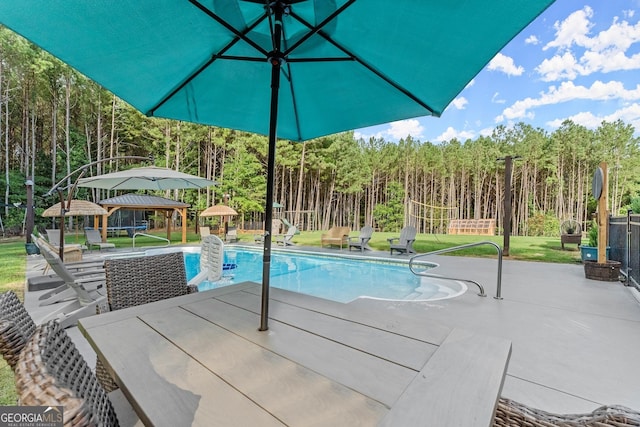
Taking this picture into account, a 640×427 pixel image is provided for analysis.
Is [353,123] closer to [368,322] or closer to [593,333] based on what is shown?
[368,322]

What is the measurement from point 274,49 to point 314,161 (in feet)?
55.6

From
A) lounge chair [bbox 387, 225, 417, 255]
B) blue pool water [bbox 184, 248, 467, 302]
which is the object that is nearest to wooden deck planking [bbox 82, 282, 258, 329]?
blue pool water [bbox 184, 248, 467, 302]

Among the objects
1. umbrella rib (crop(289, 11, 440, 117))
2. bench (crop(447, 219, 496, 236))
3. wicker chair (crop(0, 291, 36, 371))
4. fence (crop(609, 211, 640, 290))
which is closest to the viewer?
wicker chair (crop(0, 291, 36, 371))

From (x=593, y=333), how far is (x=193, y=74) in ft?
13.8

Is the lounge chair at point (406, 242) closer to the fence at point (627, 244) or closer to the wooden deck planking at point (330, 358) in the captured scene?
the fence at point (627, 244)

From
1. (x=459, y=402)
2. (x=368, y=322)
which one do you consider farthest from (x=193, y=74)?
(x=459, y=402)

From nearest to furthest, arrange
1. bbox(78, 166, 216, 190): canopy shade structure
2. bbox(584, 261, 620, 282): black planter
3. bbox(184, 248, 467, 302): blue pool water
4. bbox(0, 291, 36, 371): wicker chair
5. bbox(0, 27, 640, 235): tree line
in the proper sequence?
1. bbox(0, 291, 36, 371): wicker chair
2. bbox(584, 261, 620, 282): black planter
3. bbox(184, 248, 467, 302): blue pool water
4. bbox(78, 166, 216, 190): canopy shade structure
5. bbox(0, 27, 640, 235): tree line

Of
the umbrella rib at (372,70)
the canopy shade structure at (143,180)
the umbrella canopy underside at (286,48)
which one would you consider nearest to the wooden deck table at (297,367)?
the umbrella canopy underside at (286,48)

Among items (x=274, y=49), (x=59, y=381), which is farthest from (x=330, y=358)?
(x=274, y=49)

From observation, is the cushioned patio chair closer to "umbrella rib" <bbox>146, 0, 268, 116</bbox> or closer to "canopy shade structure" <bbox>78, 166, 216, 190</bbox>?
"umbrella rib" <bbox>146, 0, 268, 116</bbox>

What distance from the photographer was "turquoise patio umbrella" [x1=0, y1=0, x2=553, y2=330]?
1432 millimetres

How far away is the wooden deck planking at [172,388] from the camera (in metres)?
0.72

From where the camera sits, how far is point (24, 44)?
12.5m

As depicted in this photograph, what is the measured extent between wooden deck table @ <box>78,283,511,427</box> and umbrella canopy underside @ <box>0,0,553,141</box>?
126cm
